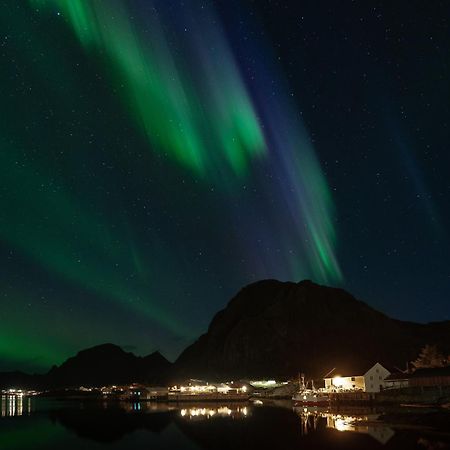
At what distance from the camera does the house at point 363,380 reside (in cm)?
9894

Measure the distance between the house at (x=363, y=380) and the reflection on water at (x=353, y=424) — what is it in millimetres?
31463

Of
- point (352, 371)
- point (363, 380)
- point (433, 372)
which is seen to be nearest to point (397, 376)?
point (363, 380)

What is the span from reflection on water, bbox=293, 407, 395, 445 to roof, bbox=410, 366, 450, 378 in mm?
19210

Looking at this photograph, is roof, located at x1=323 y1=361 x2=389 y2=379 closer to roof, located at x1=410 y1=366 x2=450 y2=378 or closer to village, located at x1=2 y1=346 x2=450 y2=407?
village, located at x1=2 y1=346 x2=450 y2=407

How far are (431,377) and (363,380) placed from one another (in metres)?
22.7

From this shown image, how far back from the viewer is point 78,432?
68.1 metres

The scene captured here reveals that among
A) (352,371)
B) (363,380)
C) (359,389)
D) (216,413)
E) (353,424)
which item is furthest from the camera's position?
(352,371)

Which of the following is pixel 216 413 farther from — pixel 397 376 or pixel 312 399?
pixel 397 376

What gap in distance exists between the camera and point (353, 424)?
56031mm

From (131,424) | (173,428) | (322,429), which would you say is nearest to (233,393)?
(131,424)

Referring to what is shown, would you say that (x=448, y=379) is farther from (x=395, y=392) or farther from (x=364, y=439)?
(x=364, y=439)

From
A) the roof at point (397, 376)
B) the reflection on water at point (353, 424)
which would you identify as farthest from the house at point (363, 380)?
the reflection on water at point (353, 424)

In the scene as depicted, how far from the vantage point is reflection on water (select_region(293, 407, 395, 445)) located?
47344 millimetres

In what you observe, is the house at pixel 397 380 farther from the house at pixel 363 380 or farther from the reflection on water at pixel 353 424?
the reflection on water at pixel 353 424
